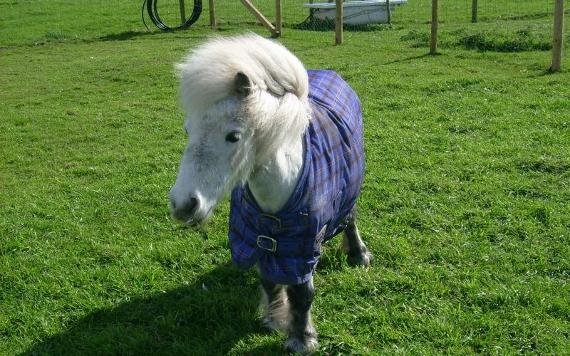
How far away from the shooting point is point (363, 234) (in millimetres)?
4723

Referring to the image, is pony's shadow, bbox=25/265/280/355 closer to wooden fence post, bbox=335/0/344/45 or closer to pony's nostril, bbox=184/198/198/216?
pony's nostril, bbox=184/198/198/216

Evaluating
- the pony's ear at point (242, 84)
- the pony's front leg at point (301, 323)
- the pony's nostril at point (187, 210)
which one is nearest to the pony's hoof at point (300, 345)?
the pony's front leg at point (301, 323)

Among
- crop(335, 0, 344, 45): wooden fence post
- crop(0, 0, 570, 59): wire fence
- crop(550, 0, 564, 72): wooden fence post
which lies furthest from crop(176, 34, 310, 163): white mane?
crop(0, 0, 570, 59): wire fence

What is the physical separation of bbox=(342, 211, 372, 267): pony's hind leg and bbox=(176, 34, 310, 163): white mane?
1.72 metres

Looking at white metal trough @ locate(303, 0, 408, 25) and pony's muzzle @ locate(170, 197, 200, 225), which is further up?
white metal trough @ locate(303, 0, 408, 25)

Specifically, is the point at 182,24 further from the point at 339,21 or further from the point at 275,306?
the point at 275,306

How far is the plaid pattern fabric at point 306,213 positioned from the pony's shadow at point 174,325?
62cm

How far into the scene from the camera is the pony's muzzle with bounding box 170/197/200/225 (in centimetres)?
240

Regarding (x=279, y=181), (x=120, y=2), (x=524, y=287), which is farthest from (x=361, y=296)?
(x=120, y=2)

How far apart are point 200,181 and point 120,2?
22.3 m

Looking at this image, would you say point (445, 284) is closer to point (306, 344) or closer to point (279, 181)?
point (306, 344)

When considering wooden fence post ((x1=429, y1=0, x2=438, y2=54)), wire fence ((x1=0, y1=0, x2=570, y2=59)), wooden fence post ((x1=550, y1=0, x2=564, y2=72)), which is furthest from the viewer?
wire fence ((x1=0, y1=0, x2=570, y2=59))

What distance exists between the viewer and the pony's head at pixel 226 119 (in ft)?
8.00

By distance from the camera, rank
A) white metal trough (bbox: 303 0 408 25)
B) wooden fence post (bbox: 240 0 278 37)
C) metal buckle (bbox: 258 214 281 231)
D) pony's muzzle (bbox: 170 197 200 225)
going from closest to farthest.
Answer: pony's muzzle (bbox: 170 197 200 225)
metal buckle (bbox: 258 214 281 231)
wooden fence post (bbox: 240 0 278 37)
white metal trough (bbox: 303 0 408 25)
